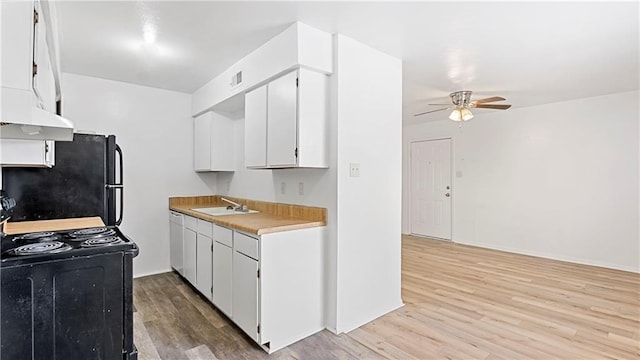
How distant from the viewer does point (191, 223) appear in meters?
3.50

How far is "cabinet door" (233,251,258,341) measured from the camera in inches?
92.5

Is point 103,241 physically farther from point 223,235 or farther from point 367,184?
point 367,184

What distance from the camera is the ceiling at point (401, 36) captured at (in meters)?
2.22

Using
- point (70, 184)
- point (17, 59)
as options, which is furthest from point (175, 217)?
point (17, 59)

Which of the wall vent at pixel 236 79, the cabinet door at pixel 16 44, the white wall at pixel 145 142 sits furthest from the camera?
the white wall at pixel 145 142

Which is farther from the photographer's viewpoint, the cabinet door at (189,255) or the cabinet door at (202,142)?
the cabinet door at (202,142)

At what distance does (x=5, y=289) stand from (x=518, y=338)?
312 centimetres

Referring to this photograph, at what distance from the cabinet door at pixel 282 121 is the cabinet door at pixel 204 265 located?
1.02 metres

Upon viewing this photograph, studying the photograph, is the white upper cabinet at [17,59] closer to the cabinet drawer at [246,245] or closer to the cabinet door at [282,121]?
the cabinet drawer at [246,245]

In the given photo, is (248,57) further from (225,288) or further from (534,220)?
(534,220)

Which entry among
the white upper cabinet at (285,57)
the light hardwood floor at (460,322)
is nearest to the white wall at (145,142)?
the light hardwood floor at (460,322)

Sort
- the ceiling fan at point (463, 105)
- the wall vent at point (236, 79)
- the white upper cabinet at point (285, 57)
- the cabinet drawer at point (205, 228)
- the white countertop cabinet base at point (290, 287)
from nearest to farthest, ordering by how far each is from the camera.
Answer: the white countertop cabinet base at point (290, 287) < the white upper cabinet at point (285, 57) < the cabinet drawer at point (205, 228) < the wall vent at point (236, 79) < the ceiling fan at point (463, 105)

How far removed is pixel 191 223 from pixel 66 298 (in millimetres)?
2088

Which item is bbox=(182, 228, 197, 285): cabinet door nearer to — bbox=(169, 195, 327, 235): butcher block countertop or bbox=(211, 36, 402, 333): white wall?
bbox=(169, 195, 327, 235): butcher block countertop
